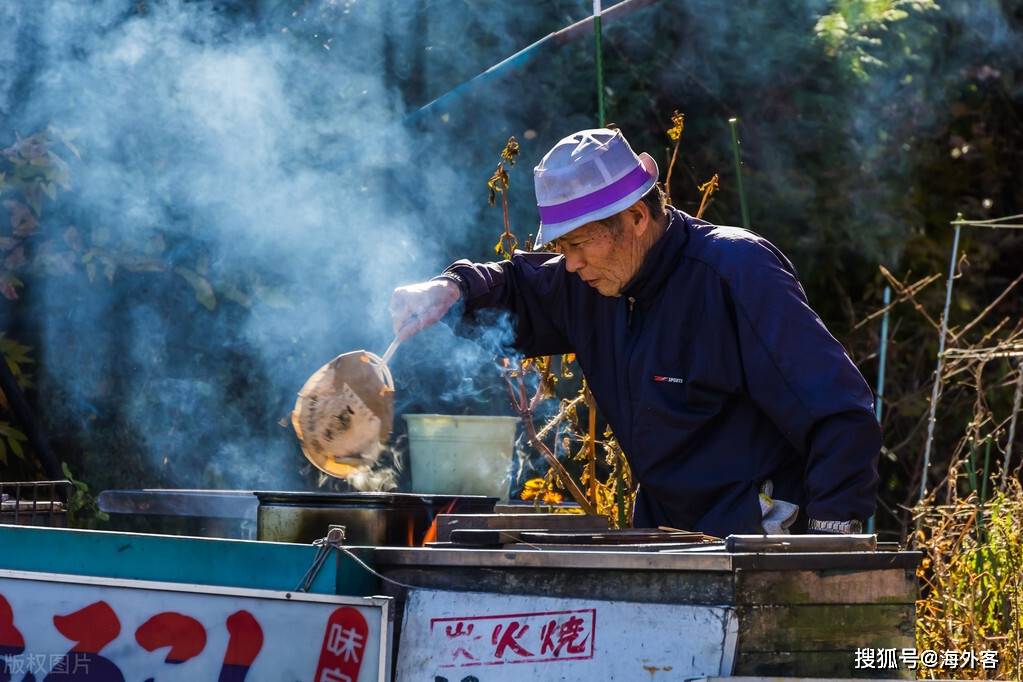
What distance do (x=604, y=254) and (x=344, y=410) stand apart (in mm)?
840

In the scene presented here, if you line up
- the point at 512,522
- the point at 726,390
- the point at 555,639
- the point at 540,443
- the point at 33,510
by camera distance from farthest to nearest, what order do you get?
1. the point at 540,443
2. the point at 33,510
3. the point at 726,390
4. the point at 512,522
5. the point at 555,639

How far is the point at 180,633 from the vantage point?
2.60 metres

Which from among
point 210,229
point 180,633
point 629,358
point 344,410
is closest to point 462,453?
point 344,410

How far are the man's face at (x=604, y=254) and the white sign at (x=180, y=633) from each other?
4.25 feet

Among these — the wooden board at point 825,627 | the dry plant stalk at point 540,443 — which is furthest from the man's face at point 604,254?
the wooden board at point 825,627

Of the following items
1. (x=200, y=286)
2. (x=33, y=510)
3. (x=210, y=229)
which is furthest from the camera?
(x=210, y=229)

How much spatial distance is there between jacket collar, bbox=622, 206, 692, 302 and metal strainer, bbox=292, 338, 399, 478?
0.77 metres

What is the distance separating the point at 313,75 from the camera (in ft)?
19.8

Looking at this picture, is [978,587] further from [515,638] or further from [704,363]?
[515,638]

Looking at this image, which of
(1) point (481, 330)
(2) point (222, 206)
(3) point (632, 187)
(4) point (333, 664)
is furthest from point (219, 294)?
(4) point (333, 664)

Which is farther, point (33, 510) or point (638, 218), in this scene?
point (33, 510)

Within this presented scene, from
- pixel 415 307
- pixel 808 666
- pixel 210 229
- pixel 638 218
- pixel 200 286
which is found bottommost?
pixel 808 666

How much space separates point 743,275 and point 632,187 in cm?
37

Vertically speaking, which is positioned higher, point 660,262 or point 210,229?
point 210,229
